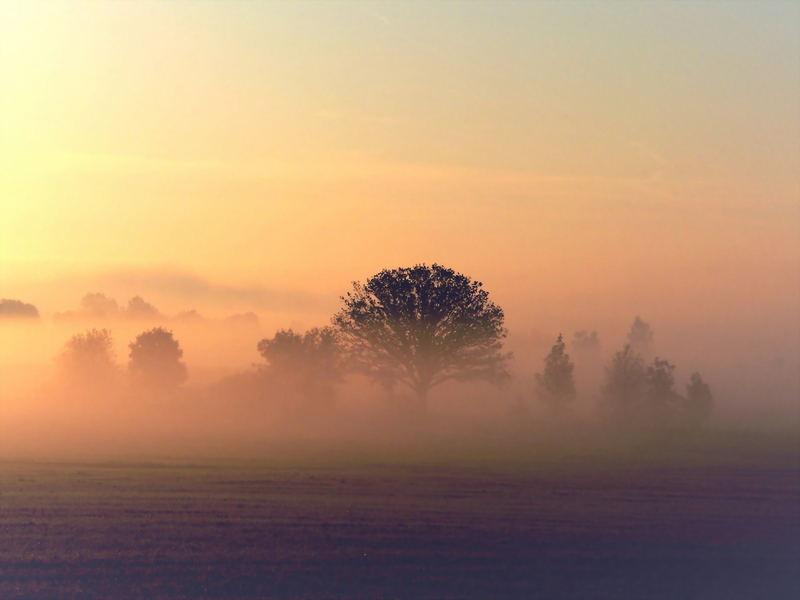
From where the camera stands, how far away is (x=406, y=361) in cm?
9669

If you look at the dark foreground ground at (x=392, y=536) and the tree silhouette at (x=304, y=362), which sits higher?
the tree silhouette at (x=304, y=362)

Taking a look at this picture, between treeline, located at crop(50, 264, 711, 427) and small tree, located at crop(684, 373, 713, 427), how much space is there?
0.39 ft

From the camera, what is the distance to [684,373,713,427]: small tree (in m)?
114

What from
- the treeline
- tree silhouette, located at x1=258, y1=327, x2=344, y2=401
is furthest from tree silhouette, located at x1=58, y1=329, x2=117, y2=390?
tree silhouette, located at x1=258, y1=327, x2=344, y2=401

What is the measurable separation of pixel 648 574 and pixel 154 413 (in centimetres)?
11168

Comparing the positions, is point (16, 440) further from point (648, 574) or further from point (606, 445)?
point (648, 574)

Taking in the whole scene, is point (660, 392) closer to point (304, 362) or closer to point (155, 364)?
point (304, 362)

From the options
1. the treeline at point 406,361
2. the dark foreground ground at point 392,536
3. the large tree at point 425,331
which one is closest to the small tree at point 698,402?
the treeline at point 406,361

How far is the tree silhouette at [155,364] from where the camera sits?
5999 inches

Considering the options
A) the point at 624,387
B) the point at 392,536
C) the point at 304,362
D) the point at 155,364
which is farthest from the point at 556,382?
the point at 392,536

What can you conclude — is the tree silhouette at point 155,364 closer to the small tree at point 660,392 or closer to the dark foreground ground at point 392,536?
the small tree at point 660,392

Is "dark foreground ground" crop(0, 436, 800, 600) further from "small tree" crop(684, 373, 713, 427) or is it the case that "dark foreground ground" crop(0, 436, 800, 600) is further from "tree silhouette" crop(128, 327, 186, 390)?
"tree silhouette" crop(128, 327, 186, 390)

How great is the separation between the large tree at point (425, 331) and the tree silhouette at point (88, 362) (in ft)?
248

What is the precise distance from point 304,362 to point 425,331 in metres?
33.4
